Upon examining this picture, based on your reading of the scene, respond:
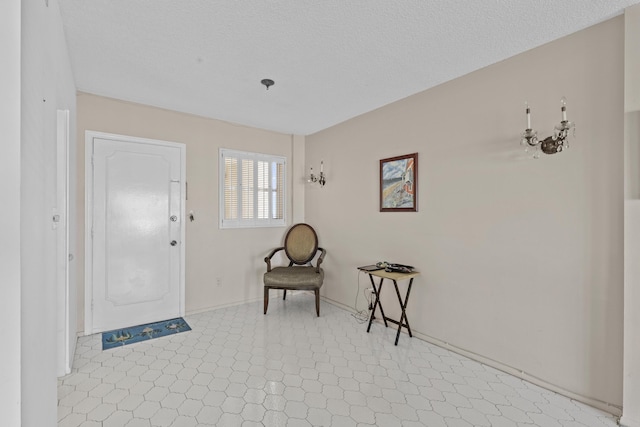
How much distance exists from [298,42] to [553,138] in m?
1.93

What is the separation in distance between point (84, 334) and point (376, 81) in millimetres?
3874

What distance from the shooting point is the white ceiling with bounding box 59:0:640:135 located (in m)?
1.85

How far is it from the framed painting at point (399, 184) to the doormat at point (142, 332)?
104 inches

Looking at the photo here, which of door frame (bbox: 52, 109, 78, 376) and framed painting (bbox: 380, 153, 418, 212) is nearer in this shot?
door frame (bbox: 52, 109, 78, 376)

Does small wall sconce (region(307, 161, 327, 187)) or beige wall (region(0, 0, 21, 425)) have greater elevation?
small wall sconce (region(307, 161, 327, 187))

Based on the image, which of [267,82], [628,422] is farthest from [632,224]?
[267,82]

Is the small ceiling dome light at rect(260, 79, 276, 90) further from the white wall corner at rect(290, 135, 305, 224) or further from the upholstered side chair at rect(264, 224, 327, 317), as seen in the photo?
the upholstered side chair at rect(264, 224, 327, 317)

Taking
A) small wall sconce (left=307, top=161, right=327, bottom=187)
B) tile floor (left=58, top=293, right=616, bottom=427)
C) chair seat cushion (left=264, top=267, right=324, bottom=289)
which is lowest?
tile floor (left=58, top=293, right=616, bottom=427)

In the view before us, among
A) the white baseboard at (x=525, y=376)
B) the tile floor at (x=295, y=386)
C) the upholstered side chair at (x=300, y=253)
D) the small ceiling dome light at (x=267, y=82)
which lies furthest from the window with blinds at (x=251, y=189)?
the white baseboard at (x=525, y=376)

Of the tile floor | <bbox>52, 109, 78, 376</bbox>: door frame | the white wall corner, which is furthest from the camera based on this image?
the white wall corner

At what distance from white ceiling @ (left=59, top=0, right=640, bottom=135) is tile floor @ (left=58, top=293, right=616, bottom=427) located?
2510 millimetres

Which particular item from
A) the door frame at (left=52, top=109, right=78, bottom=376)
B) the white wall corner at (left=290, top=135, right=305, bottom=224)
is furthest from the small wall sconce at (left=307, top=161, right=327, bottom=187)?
the door frame at (left=52, top=109, right=78, bottom=376)

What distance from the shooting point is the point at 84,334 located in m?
3.13

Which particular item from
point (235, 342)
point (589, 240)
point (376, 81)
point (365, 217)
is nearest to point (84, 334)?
point (235, 342)
